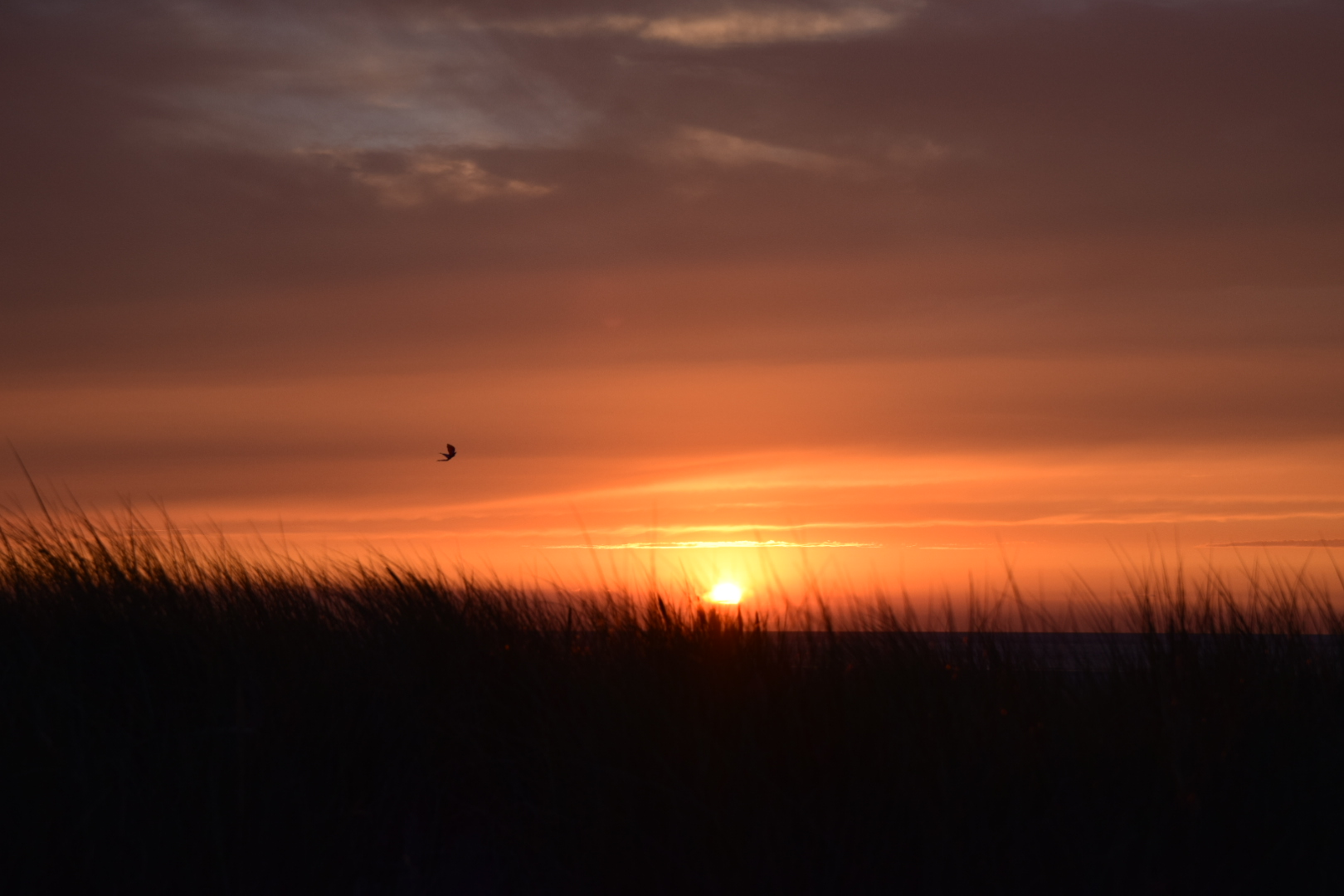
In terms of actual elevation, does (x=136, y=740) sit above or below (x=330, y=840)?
above

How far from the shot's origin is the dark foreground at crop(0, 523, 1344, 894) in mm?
4520

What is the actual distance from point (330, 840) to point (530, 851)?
96 centimetres

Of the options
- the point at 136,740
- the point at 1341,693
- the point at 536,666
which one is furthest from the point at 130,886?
the point at 1341,693

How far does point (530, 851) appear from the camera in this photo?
5.03 m

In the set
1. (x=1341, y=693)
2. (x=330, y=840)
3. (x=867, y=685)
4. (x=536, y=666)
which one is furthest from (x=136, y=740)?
(x=1341, y=693)

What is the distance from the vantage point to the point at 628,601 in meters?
7.17

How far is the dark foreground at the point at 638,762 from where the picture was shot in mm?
4520

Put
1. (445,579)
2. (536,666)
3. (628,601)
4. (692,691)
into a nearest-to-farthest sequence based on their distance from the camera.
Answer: (692,691) → (536,666) → (628,601) → (445,579)

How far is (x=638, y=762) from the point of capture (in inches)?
199

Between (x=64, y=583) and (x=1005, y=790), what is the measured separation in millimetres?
5633

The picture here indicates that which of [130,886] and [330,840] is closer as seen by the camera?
[130,886]

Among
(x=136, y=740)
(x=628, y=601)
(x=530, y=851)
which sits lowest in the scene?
(x=530, y=851)

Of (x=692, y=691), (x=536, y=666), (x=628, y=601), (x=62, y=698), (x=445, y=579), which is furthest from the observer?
(x=445, y=579)

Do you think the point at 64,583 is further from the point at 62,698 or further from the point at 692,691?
the point at 692,691
